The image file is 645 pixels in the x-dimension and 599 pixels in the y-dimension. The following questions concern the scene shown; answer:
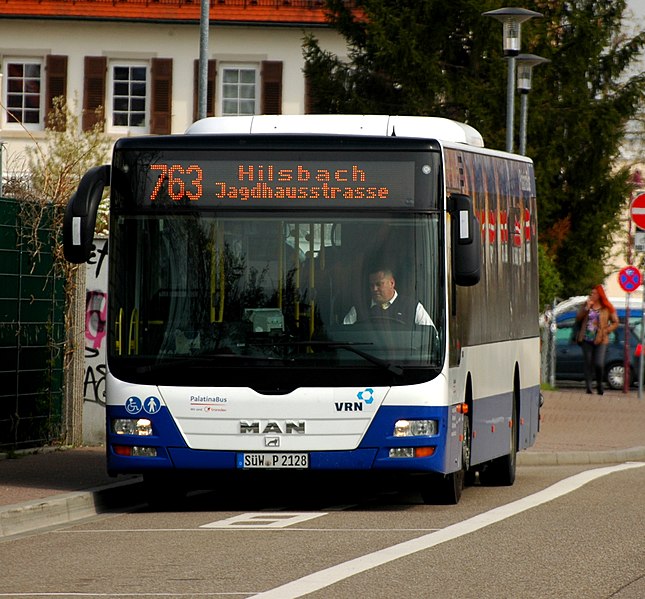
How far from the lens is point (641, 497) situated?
15.8 metres

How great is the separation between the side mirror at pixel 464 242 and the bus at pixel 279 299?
0.01 m

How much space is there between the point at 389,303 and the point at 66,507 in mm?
2744

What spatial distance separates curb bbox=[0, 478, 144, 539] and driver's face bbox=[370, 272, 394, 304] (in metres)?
2.65

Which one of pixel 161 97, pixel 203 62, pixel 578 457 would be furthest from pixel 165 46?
pixel 578 457

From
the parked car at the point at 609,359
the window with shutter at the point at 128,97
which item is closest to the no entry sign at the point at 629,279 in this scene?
the parked car at the point at 609,359

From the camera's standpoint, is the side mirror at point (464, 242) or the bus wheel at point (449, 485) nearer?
the side mirror at point (464, 242)

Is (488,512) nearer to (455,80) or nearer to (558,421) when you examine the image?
(558,421)

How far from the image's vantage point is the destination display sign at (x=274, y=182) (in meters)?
13.9

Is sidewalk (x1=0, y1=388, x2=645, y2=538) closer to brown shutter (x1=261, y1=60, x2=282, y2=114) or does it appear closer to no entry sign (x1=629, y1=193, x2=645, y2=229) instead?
no entry sign (x1=629, y1=193, x2=645, y2=229)

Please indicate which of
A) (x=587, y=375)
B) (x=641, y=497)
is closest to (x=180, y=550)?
(x=641, y=497)

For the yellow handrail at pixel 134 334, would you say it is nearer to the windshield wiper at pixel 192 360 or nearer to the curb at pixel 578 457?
the windshield wiper at pixel 192 360

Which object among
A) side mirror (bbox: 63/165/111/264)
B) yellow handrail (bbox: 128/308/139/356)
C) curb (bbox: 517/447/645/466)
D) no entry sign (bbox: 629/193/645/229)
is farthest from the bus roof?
no entry sign (bbox: 629/193/645/229)

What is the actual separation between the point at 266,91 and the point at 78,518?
3365 cm

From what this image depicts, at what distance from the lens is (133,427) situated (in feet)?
45.6
